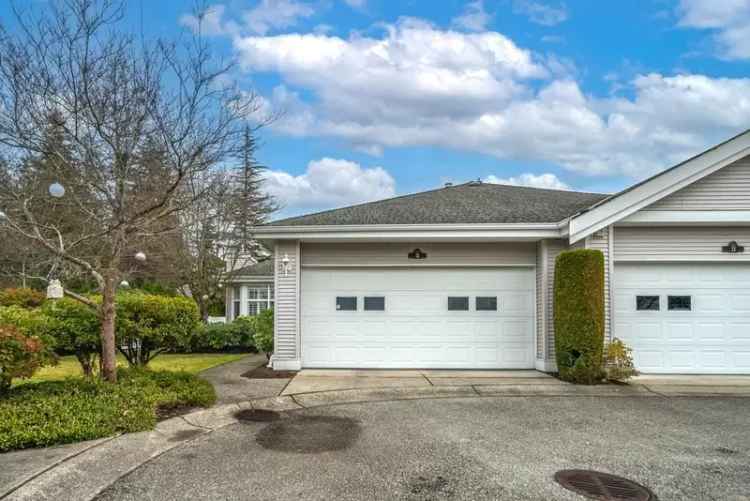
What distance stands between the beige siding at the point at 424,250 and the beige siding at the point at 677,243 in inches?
66.5

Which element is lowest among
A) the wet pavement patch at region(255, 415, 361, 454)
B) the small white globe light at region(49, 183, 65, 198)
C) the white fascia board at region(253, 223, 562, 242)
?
the wet pavement patch at region(255, 415, 361, 454)

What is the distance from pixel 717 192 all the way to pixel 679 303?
212 cm

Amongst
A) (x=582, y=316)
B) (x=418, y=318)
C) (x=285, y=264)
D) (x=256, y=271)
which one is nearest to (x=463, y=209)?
(x=418, y=318)

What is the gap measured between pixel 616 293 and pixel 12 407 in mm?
9256

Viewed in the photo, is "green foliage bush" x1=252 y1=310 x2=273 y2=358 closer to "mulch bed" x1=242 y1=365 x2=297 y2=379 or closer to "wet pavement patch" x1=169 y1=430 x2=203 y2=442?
"mulch bed" x1=242 y1=365 x2=297 y2=379

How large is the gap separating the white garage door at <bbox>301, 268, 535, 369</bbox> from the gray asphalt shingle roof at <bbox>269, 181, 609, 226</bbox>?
1.06 metres

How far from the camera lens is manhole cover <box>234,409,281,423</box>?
6182 millimetres

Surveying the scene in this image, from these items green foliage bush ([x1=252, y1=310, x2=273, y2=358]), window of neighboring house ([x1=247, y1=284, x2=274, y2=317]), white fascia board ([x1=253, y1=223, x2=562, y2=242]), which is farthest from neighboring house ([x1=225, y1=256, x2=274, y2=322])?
white fascia board ([x1=253, y1=223, x2=562, y2=242])

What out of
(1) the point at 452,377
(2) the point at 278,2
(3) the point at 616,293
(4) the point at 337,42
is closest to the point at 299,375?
(1) the point at 452,377

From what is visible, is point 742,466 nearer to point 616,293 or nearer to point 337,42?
→ point 616,293

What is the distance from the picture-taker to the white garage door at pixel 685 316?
904 cm

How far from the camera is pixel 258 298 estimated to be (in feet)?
64.6

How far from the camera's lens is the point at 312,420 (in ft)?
20.2

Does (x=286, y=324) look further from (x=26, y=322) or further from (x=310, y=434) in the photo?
(x=26, y=322)
